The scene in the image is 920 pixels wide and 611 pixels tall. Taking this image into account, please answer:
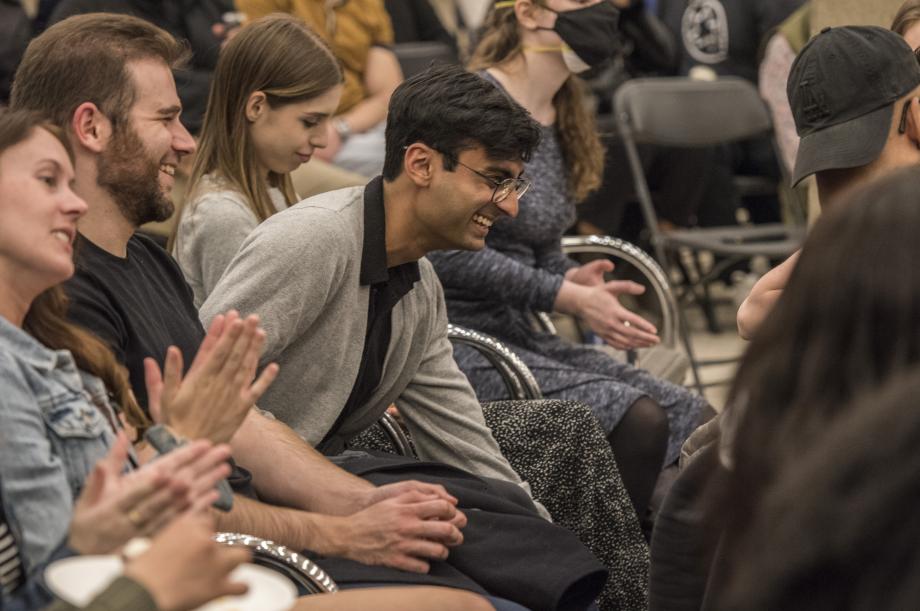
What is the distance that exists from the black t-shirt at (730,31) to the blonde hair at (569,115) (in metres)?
2.89

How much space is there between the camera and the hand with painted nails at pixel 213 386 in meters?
1.83

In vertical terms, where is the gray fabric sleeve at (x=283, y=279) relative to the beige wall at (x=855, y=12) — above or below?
above

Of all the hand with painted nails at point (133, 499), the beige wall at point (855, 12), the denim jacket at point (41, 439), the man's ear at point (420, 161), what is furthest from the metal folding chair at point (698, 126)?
the hand with painted nails at point (133, 499)

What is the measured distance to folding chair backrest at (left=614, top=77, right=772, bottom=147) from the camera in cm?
510

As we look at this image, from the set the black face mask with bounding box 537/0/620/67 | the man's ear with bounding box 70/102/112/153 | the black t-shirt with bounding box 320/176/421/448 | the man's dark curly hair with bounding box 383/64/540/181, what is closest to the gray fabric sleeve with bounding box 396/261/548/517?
the black t-shirt with bounding box 320/176/421/448

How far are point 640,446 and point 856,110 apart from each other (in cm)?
98

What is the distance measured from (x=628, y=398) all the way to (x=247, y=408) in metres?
1.50

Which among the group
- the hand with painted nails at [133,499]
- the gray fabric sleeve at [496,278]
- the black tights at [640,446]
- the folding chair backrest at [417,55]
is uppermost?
the hand with painted nails at [133,499]

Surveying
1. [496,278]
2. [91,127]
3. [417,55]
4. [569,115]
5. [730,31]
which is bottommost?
[730,31]

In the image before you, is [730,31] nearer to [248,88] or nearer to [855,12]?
[855,12]

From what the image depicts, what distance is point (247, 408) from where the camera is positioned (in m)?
1.86

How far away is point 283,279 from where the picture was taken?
96.9 inches

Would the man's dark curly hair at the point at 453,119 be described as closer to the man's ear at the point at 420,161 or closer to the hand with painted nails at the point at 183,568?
the man's ear at the point at 420,161

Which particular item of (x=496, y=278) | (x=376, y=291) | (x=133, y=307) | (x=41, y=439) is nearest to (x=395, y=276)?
(x=376, y=291)
